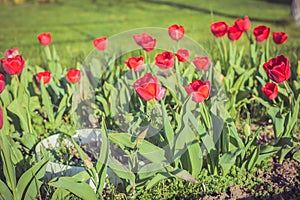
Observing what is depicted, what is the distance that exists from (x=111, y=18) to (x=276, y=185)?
5911 millimetres

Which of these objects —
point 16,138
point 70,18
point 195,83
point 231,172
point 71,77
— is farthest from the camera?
point 70,18

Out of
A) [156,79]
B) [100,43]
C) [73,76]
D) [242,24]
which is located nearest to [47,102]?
[73,76]

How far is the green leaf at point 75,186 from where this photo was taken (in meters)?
1.90

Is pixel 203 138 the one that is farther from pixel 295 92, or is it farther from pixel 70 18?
pixel 70 18

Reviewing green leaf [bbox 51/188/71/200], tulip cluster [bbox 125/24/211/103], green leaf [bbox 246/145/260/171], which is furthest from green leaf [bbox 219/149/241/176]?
green leaf [bbox 51/188/71/200]

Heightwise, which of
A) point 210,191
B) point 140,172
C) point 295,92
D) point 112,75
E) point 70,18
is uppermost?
point 70,18

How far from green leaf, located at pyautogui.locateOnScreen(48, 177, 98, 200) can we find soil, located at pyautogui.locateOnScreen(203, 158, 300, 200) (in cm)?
64

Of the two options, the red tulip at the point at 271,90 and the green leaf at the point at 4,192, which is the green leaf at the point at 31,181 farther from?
the red tulip at the point at 271,90

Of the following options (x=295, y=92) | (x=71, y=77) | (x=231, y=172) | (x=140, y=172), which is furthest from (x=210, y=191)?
(x=71, y=77)

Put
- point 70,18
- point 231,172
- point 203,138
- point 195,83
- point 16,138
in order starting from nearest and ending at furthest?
point 195,83
point 203,138
point 231,172
point 16,138
point 70,18

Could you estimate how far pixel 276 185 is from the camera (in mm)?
2451

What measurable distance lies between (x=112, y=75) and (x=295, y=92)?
4.19 ft

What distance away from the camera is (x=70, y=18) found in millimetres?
8039

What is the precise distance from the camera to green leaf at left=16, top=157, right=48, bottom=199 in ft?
6.75
